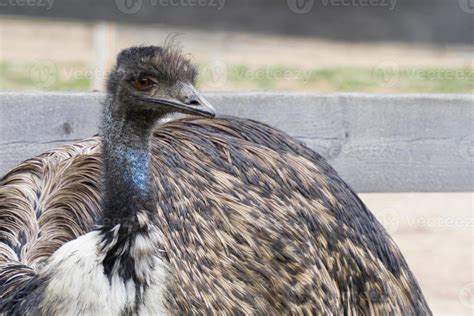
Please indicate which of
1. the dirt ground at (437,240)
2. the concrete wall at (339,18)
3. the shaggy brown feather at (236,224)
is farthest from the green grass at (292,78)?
the shaggy brown feather at (236,224)

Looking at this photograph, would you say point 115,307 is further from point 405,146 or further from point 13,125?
point 405,146

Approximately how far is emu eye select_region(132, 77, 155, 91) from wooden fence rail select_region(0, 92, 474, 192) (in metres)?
1.48

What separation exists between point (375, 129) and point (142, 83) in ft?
6.66

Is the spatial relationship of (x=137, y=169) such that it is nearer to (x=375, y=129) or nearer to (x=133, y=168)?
(x=133, y=168)

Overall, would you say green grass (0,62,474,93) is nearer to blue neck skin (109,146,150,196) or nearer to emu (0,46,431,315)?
emu (0,46,431,315)

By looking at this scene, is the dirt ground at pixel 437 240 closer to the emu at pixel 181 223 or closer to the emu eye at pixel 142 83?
the emu at pixel 181 223

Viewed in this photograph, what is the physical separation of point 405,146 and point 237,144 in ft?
4.09

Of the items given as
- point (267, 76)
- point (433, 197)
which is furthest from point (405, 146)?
point (267, 76)

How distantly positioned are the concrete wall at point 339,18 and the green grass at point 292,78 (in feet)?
1.72

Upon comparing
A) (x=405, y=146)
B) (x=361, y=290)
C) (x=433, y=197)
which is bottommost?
(x=433, y=197)

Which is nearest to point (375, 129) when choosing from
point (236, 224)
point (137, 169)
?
point (236, 224)

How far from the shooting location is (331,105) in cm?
566

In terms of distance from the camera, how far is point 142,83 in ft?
13.0

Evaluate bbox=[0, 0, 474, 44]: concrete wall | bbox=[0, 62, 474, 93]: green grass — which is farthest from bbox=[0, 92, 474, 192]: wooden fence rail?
bbox=[0, 0, 474, 44]: concrete wall
